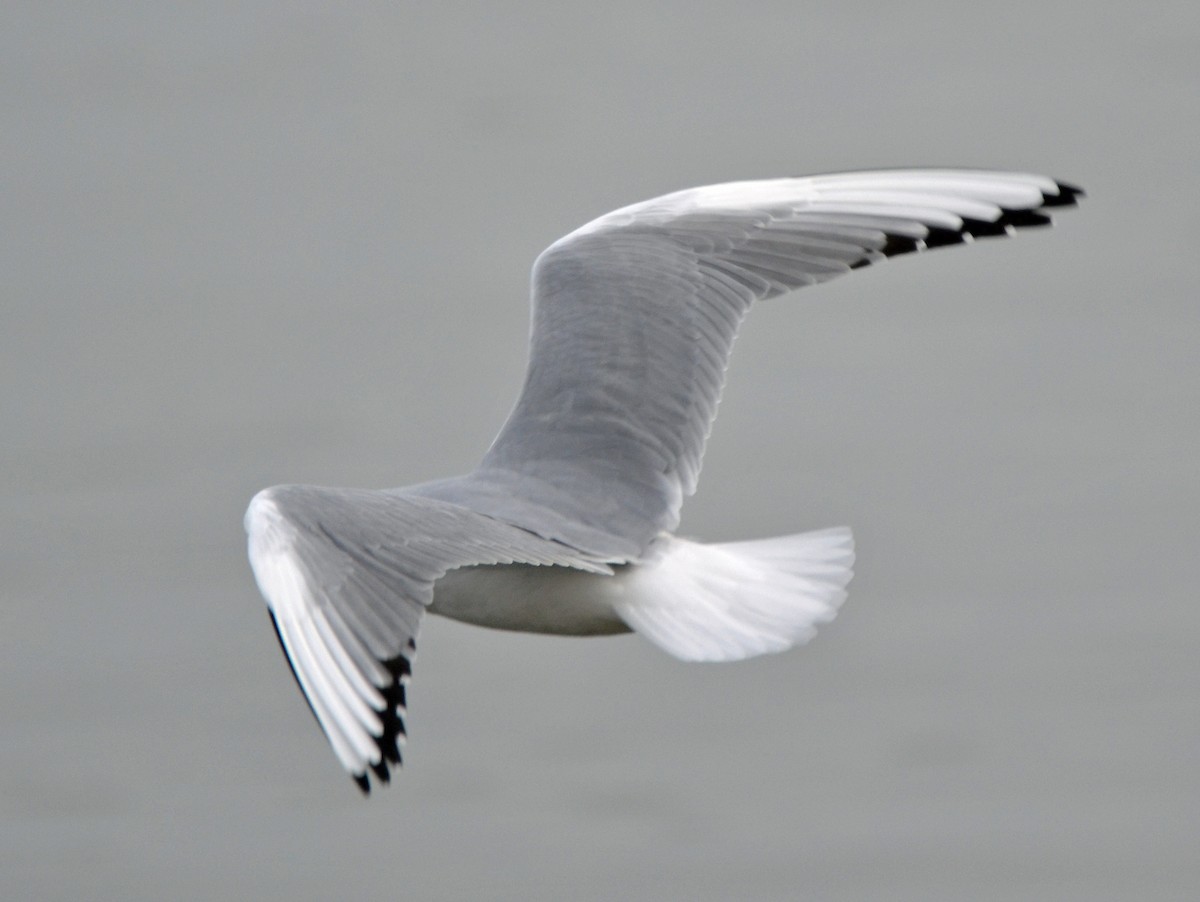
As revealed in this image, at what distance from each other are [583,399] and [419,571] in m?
0.97

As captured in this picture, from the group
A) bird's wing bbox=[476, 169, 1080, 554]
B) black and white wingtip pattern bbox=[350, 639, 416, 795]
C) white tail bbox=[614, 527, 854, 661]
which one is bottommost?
black and white wingtip pattern bbox=[350, 639, 416, 795]

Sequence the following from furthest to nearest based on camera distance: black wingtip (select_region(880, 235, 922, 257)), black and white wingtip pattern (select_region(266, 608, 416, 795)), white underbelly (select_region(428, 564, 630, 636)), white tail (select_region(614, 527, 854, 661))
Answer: black wingtip (select_region(880, 235, 922, 257))
white underbelly (select_region(428, 564, 630, 636))
white tail (select_region(614, 527, 854, 661))
black and white wingtip pattern (select_region(266, 608, 416, 795))

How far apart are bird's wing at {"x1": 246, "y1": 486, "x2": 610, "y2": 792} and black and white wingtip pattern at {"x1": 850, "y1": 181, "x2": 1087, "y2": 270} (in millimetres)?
1250

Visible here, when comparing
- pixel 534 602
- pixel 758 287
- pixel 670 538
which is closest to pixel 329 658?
pixel 534 602

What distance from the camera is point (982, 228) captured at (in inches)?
175

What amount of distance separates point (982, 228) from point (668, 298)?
739mm

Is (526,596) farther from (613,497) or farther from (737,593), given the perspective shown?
(737,593)

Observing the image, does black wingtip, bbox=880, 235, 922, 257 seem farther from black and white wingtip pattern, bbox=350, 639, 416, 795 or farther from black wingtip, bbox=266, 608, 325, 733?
black wingtip, bbox=266, 608, 325, 733

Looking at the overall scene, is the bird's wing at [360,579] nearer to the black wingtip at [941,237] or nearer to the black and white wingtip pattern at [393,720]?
the black and white wingtip pattern at [393,720]

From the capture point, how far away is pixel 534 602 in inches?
149

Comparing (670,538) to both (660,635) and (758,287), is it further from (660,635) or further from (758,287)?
(758,287)

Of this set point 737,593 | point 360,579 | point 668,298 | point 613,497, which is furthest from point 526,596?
point 668,298

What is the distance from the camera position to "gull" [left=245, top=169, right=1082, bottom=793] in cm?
321

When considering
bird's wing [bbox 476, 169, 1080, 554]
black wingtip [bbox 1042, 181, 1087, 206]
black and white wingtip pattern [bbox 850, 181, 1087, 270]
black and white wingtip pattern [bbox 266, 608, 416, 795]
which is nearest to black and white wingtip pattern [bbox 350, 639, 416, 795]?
black and white wingtip pattern [bbox 266, 608, 416, 795]
